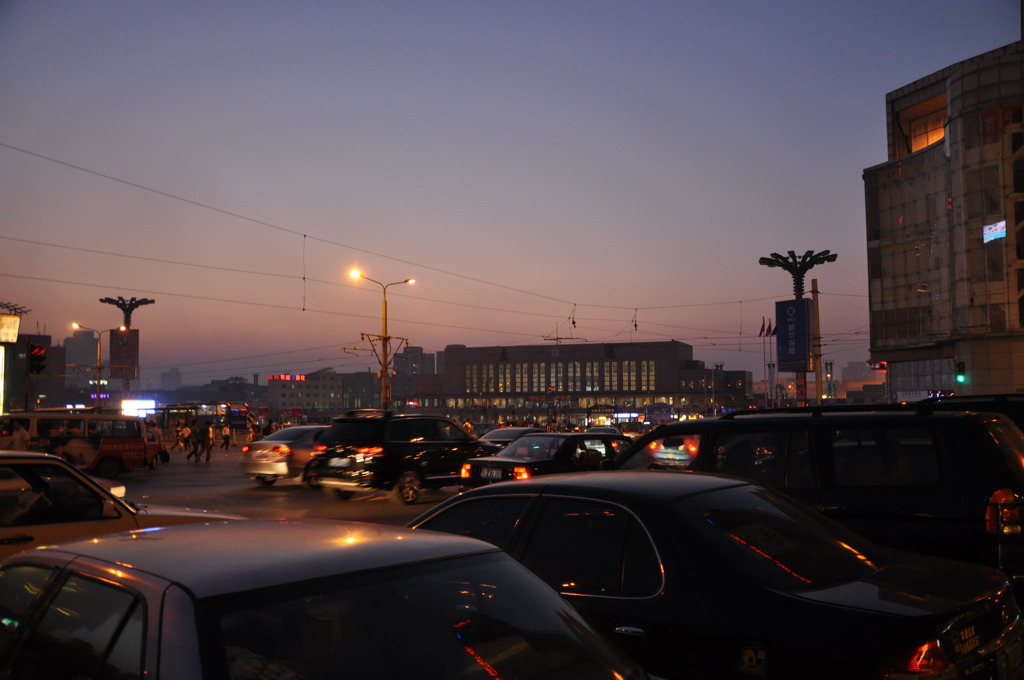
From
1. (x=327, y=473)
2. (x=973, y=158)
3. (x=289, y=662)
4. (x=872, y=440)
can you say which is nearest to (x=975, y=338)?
(x=973, y=158)

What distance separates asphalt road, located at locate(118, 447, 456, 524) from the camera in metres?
16.0

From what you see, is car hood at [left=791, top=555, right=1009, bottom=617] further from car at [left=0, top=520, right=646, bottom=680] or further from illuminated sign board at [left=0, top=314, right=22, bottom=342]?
illuminated sign board at [left=0, top=314, right=22, bottom=342]

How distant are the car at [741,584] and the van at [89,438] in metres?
23.5

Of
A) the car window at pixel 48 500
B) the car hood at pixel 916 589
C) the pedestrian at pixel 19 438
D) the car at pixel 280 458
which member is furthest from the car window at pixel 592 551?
the pedestrian at pixel 19 438

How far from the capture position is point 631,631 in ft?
12.4

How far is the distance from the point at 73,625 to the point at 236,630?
77cm

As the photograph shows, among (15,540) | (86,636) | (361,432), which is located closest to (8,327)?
(361,432)

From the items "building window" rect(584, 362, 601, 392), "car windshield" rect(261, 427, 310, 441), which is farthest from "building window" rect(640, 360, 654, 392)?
"car windshield" rect(261, 427, 310, 441)

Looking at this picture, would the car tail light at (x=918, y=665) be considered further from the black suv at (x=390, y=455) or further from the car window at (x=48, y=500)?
the black suv at (x=390, y=455)

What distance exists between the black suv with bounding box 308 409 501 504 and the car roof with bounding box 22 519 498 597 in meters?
14.2

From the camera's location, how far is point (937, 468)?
17.8ft

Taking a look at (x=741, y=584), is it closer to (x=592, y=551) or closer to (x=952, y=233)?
(x=592, y=551)

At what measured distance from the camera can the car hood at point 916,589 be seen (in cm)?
333

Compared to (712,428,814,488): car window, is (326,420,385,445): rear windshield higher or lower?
lower
